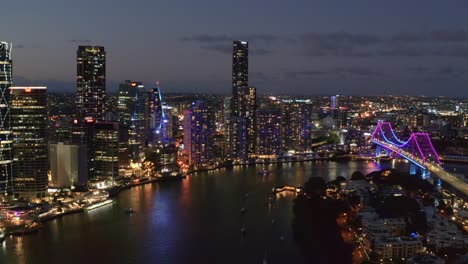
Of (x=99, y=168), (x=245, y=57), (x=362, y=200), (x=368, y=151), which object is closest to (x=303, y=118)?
(x=368, y=151)

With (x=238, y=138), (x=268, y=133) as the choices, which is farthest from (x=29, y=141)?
(x=268, y=133)

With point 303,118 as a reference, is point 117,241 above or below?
below

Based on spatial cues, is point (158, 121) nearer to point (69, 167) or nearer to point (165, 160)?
point (165, 160)

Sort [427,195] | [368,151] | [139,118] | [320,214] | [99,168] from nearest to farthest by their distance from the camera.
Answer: [320,214] < [427,195] < [99,168] < [139,118] < [368,151]

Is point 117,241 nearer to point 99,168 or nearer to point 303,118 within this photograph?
point 99,168

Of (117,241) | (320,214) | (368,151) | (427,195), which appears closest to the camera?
(117,241)

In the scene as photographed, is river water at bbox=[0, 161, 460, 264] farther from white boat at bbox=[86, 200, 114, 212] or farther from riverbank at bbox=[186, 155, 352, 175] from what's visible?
riverbank at bbox=[186, 155, 352, 175]

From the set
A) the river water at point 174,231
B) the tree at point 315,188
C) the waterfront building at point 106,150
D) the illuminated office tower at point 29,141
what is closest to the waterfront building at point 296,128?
the river water at point 174,231

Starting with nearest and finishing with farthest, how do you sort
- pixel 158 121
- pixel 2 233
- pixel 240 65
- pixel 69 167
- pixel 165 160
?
pixel 2 233 → pixel 69 167 → pixel 165 160 → pixel 158 121 → pixel 240 65
